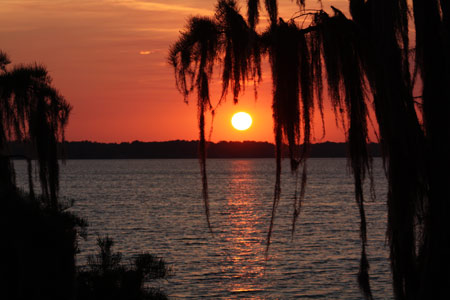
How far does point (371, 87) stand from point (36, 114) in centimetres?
1181

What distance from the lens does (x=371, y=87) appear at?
311 inches

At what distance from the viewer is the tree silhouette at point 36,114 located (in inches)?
658

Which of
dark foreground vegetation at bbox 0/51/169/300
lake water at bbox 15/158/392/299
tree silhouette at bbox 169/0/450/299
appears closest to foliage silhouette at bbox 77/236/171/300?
lake water at bbox 15/158/392/299

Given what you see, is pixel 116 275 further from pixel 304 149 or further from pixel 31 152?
pixel 304 149

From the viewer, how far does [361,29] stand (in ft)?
25.2

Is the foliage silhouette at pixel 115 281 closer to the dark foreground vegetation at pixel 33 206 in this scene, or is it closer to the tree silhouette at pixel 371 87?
the dark foreground vegetation at pixel 33 206

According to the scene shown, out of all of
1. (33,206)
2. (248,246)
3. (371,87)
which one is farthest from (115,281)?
(248,246)

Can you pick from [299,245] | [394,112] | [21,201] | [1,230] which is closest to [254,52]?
[394,112]

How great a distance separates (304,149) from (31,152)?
11.6 metres

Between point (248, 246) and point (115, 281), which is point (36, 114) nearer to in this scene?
point (115, 281)

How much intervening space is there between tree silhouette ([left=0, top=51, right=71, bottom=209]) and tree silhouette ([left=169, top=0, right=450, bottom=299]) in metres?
9.43

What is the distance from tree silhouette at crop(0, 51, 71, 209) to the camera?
16.7 meters

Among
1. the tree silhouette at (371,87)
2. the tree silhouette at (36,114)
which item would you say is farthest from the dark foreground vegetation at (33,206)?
the tree silhouette at (371,87)

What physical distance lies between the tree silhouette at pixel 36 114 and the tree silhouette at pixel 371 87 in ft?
30.9
